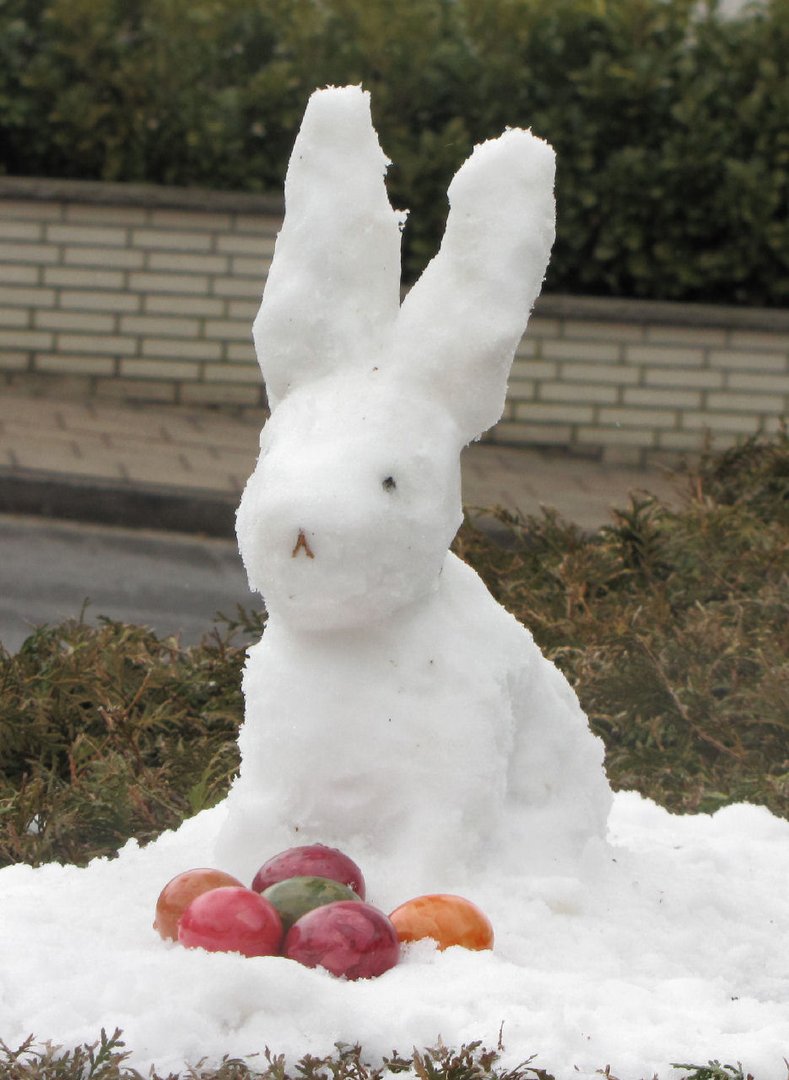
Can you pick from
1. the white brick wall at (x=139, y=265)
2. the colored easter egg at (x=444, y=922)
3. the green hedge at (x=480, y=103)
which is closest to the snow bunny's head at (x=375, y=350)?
the colored easter egg at (x=444, y=922)

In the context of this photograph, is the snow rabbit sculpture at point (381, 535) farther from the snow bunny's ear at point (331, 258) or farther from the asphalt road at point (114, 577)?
the asphalt road at point (114, 577)

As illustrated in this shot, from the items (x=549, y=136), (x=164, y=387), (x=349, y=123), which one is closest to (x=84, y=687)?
(x=349, y=123)

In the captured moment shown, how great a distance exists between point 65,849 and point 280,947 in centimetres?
117

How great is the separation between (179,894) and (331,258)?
1109 mm

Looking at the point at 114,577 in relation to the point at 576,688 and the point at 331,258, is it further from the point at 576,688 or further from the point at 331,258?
the point at 331,258

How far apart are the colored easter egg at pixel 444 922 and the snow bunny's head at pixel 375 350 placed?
19.0 inches

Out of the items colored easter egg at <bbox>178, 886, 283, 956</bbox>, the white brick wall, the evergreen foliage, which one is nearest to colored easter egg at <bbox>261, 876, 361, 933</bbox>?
colored easter egg at <bbox>178, 886, 283, 956</bbox>

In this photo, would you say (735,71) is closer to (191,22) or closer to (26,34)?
(191,22)

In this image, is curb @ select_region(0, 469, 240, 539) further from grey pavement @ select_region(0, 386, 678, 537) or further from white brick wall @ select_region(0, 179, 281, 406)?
white brick wall @ select_region(0, 179, 281, 406)

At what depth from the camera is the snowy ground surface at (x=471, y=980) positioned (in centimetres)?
268

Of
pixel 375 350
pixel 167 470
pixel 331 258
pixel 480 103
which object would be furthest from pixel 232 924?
pixel 480 103

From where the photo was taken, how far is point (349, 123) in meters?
3.30

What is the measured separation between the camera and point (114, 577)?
296 inches

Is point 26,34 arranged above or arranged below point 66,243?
above
